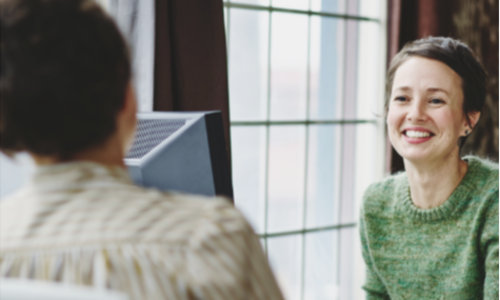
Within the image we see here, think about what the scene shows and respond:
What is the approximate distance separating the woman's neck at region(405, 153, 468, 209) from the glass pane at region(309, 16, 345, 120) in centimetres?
105

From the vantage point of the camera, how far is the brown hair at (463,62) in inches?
56.4

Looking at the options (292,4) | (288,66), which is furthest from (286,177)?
(292,4)

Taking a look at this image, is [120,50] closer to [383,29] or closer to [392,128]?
[392,128]

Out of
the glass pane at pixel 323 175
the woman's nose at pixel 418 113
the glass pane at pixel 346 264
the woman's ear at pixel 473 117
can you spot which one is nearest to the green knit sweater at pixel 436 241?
the woman's ear at pixel 473 117

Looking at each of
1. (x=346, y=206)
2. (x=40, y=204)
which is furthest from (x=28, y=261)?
(x=346, y=206)

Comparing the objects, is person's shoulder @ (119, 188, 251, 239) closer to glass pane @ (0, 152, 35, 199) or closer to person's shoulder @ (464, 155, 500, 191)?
glass pane @ (0, 152, 35, 199)

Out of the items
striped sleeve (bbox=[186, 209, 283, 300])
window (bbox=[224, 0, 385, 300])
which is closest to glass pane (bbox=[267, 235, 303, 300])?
window (bbox=[224, 0, 385, 300])

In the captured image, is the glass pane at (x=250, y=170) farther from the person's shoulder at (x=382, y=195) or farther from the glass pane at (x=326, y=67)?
the person's shoulder at (x=382, y=195)

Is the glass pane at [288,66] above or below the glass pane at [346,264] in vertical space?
above

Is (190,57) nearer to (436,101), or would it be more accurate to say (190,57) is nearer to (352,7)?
(436,101)

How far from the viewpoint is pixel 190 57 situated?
65.7 inches

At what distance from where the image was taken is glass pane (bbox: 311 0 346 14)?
2.44 m

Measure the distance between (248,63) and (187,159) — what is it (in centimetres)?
153

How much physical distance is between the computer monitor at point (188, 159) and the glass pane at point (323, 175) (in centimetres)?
174
